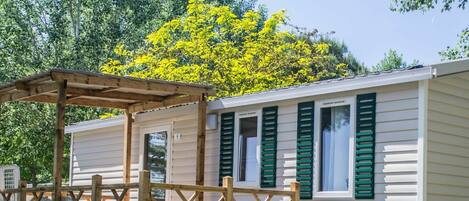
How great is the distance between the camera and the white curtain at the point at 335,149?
9.24 meters

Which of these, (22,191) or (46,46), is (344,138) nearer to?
(22,191)

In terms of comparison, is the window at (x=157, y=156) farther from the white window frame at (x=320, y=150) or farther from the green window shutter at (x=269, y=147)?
the white window frame at (x=320, y=150)

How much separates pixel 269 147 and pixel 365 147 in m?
1.73

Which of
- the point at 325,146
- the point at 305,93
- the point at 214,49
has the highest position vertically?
the point at 214,49

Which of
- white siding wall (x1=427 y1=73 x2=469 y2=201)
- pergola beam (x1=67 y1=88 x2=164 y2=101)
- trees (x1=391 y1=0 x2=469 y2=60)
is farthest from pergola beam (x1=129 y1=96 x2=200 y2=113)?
trees (x1=391 y1=0 x2=469 y2=60)

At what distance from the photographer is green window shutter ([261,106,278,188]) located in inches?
400

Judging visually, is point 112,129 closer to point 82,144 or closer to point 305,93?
point 82,144

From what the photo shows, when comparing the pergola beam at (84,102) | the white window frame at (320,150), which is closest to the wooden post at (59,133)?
the pergola beam at (84,102)

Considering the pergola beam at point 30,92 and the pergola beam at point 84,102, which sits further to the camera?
the pergola beam at point 84,102

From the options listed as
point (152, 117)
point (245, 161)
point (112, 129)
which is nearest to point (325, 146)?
point (245, 161)

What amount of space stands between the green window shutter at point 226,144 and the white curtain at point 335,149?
171 cm

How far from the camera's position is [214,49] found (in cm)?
2006

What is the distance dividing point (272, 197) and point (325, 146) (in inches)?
39.3

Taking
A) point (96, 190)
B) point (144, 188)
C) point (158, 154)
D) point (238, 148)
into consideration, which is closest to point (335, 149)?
point (238, 148)
